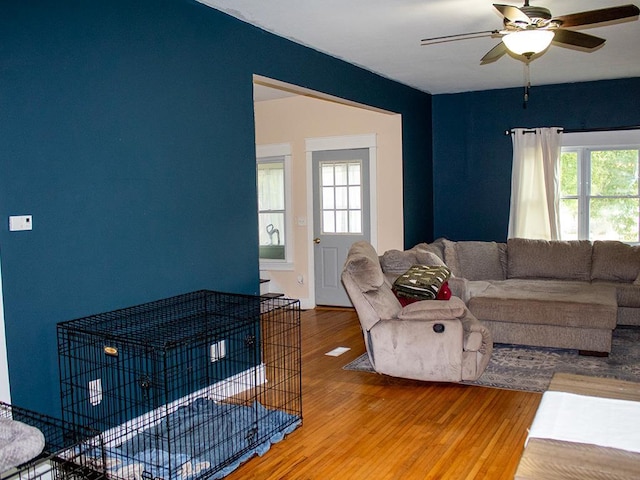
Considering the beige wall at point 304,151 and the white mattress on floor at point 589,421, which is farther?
the beige wall at point 304,151

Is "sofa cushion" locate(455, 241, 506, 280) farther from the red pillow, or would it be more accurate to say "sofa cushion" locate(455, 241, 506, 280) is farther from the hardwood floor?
the hardwood floor

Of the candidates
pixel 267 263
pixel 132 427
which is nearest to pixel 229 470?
pixel 132 427

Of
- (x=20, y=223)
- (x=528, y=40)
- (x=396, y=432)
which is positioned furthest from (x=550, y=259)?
(x=20, y=223)

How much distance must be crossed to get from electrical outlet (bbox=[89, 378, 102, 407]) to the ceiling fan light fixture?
2.95 metres

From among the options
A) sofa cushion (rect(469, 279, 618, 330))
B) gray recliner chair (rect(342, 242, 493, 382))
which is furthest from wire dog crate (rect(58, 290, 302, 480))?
sofa cushion (rect(469, 279, 618, 330))

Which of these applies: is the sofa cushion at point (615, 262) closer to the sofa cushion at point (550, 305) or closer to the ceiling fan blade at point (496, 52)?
the sofa cushion at point (550, 305)

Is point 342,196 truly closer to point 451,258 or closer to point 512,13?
point 451,258

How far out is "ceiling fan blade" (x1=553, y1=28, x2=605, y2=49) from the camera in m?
3.43

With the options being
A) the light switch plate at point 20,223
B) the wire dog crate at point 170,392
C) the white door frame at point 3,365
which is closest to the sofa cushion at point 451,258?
the wire dog crate at point 170,392

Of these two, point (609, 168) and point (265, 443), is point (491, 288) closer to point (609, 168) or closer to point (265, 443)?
point (609, 168)

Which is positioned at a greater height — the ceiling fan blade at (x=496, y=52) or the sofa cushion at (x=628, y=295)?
the ceiling fan blade at (x=496, y=52)

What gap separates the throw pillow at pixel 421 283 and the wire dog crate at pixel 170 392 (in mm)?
1120

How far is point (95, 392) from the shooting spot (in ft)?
10.1

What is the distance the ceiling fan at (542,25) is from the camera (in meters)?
3.10
